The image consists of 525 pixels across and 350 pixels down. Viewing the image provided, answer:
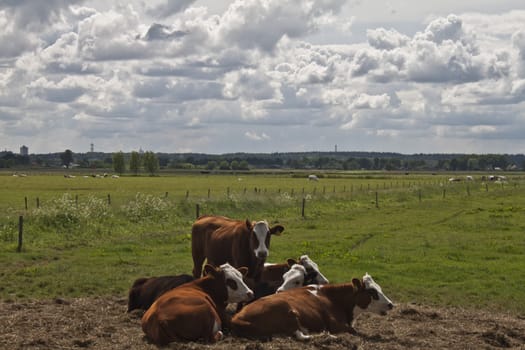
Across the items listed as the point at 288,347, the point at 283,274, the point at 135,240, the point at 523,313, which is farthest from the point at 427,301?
the point at 135,240

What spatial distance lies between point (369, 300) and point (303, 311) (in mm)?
1478

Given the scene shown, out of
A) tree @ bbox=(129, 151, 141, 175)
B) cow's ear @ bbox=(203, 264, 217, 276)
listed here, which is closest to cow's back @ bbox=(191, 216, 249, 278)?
cow's ear @ bbox=(203, 264, 217, 276)

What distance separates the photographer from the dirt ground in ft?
34.3

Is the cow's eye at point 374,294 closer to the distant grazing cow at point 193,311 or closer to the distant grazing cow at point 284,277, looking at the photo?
the distant grazing cow at point 284,277

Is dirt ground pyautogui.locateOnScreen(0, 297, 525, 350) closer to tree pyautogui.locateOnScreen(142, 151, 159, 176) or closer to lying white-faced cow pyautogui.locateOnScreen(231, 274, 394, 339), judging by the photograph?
lying white-faced cow pyautogui.locateOnScreen(231, 274, 394, 339)

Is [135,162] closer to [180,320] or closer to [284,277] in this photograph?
[284,277]

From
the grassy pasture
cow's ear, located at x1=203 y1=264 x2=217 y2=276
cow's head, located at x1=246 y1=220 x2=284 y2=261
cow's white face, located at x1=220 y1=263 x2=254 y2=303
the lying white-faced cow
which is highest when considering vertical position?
cow's head, located at x1=246 y1=220 x2=284 y2=261

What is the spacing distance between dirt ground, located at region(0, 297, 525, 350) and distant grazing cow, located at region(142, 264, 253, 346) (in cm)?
26

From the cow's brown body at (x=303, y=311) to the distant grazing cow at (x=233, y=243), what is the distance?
1955 millimetres

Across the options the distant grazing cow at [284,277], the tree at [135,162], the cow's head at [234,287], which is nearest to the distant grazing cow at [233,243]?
the distant grazing cow at [284,277]

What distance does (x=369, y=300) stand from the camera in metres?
12.3

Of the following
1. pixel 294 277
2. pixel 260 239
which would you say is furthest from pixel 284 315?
pixel 260 239

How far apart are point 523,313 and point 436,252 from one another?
8.85 metres

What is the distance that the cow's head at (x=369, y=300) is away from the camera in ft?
40.3
